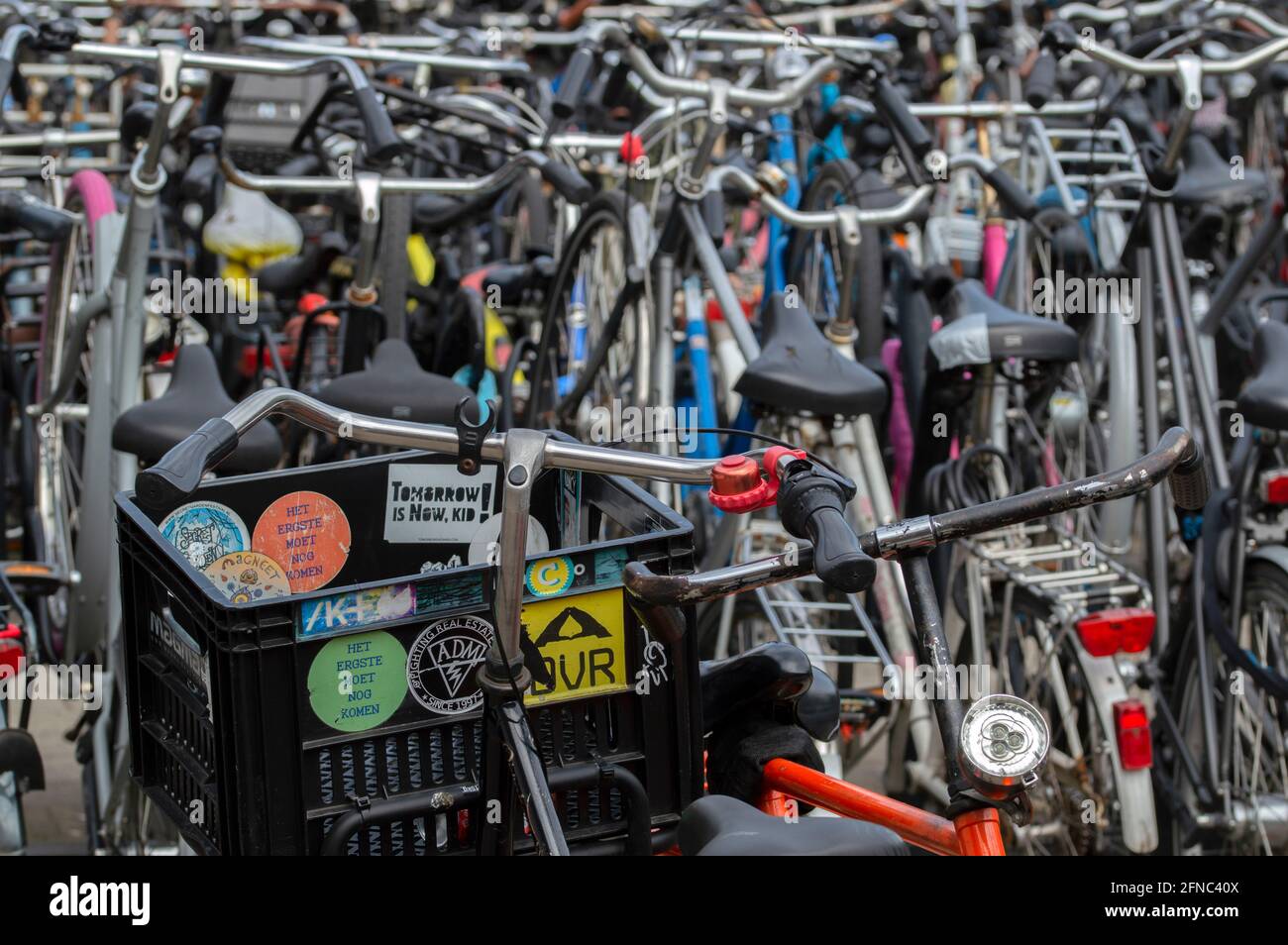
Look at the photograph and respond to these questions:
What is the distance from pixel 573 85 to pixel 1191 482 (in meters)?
3.23

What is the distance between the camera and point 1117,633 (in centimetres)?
362

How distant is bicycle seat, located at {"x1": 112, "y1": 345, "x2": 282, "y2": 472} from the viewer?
141 inches

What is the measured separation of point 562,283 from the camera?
516 cm

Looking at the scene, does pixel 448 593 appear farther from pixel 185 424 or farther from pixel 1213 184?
pixel 1213 184

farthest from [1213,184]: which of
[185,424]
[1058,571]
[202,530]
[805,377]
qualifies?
[202,530]

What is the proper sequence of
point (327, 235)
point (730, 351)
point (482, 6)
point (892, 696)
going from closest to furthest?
1. point (892, 696)
2. point (730, 351)
3. point (327, 235)
4. point (482, 6)

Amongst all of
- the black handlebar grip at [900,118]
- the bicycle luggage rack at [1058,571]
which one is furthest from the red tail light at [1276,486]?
the black handlebar grip at [900,118]

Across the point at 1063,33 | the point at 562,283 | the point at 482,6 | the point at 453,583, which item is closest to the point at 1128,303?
the point at 1063,33

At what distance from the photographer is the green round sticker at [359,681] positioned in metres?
2.32

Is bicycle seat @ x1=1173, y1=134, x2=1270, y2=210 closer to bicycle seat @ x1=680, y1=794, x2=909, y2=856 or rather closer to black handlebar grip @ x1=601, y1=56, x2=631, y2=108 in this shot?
black handlebar grip @ x1=601, y1=56, x2=631, y2=108

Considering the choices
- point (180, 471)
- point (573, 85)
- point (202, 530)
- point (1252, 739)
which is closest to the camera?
point (180, 471)
